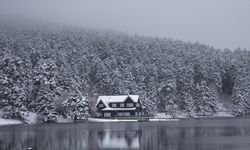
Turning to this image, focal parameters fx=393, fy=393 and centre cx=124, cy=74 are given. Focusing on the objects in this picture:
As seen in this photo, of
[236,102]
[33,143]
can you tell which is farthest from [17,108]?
[236,102]

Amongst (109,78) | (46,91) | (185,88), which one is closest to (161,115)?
(185,88)

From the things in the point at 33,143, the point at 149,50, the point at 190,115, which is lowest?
the point at 190,115

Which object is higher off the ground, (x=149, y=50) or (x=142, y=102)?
(x=149, y=50)

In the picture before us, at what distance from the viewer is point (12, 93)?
3169 inches

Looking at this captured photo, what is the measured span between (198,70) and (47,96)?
8343 centimetres

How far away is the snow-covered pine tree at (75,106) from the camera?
87.8m

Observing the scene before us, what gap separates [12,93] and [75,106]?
14388 millimetres

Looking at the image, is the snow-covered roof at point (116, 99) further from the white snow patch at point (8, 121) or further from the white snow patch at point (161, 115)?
the white snow patch at point (8, 121)

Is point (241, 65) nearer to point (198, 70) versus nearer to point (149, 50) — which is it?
point (198, 70)

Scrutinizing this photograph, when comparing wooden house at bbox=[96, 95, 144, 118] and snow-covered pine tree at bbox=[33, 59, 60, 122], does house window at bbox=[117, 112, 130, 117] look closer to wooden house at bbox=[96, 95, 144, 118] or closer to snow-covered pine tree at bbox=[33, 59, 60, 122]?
wooden house at bbox=[96, 95, 144, 118]

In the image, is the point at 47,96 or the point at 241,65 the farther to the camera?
the point at 241,65

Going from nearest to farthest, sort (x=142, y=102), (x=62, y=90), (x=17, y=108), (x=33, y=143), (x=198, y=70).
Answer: (x=33, y=143), (x=17, y=108), (x=62, y=90), (x=142, y=102), (x=198, y=70)

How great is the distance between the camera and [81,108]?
88.6m

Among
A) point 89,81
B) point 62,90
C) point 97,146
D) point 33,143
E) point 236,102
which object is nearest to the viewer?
point 97,146
